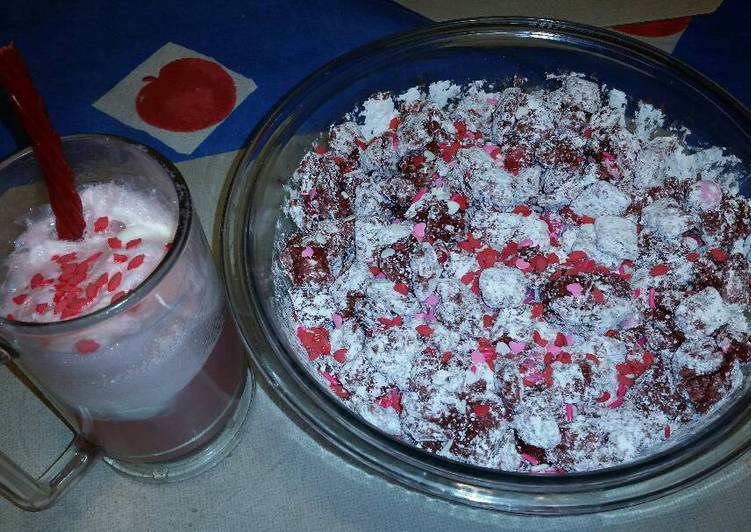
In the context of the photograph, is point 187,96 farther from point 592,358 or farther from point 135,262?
point 592,358

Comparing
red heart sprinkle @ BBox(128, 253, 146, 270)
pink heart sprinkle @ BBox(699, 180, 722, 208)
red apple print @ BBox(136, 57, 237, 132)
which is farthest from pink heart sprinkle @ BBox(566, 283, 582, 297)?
red apple print @ BBox(136, 57, 237, 132)

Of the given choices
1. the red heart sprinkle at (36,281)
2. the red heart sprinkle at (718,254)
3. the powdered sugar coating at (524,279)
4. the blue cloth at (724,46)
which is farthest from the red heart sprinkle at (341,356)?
the blue cloth at (724,46)

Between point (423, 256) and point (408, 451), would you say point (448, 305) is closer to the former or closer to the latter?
point (423, 256)

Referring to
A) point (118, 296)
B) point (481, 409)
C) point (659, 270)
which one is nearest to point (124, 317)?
point (118, 296)

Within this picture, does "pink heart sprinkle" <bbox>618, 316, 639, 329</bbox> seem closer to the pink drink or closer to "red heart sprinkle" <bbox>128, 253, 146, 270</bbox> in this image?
the pink drink

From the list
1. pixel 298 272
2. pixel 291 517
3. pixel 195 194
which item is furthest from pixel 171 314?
pixel 195 194

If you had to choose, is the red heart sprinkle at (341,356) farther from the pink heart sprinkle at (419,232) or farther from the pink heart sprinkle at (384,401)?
the pink heart sprinkle at (419,232)
